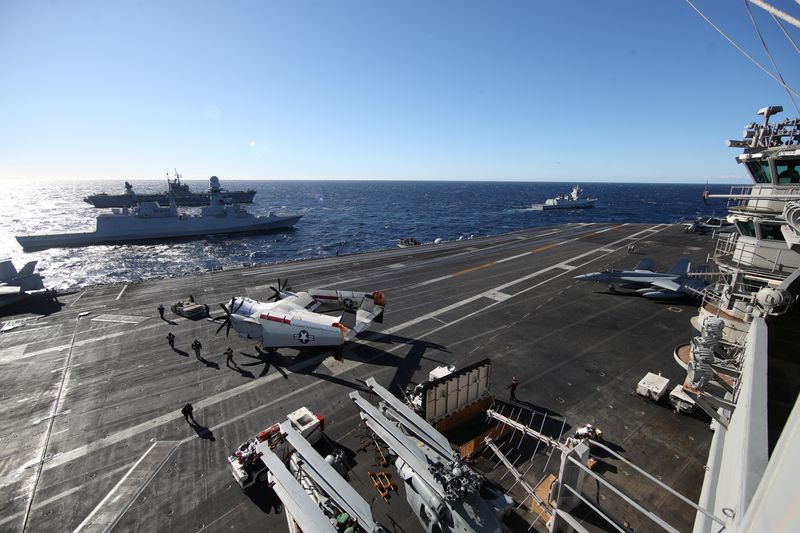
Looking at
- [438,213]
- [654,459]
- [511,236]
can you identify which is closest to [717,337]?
[654,459]

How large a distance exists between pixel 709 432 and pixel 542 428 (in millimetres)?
8651

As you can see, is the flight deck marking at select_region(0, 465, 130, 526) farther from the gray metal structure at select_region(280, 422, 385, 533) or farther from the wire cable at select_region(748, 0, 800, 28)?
the wire cable at select_region(748, 0, 800, 28)

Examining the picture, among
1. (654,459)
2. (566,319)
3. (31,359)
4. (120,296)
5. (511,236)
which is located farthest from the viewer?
(511,236)

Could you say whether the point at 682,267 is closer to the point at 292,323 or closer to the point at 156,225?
the point at 292,323

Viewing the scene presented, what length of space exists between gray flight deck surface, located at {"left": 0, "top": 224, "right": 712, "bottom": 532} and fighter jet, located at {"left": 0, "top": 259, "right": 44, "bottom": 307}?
4.17 metres

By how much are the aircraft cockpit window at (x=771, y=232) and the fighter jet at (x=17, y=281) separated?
65417 millimetres

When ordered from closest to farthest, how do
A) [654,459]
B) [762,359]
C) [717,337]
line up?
[762,359] → [717,337] → [654,459]

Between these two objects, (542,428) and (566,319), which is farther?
(566,319)

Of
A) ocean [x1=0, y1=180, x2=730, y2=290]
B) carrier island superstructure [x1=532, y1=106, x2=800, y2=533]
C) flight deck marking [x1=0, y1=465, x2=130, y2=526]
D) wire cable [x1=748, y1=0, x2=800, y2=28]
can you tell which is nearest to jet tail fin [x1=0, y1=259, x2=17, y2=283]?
ocean [x1=0, y1=180, x2=730, y2=290]

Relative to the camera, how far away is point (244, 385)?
2269 cm

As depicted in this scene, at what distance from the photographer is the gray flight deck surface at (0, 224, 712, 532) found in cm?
1507

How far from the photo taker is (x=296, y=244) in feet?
281

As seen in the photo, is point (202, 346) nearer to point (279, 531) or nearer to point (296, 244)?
point (279, 531)

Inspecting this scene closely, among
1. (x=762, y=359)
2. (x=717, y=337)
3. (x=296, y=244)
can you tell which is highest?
(x=762, y=359)
